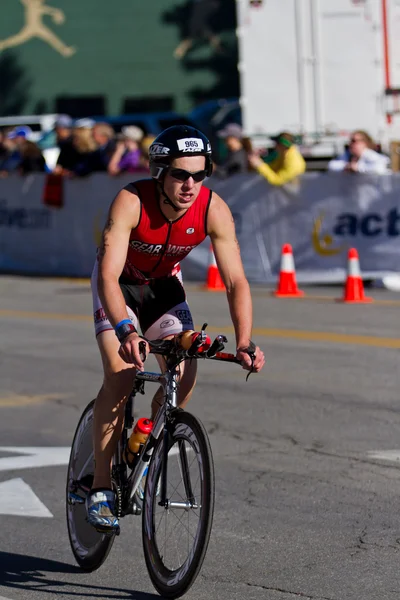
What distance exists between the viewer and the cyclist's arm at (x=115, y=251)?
18.0 ft

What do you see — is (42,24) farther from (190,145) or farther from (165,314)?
(190,145)

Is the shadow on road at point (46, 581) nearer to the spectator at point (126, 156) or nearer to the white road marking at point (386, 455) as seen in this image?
the white road marking at point (386, 455)

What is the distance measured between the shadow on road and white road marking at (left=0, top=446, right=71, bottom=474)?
1811 millimetres

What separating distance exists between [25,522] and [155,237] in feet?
6.17

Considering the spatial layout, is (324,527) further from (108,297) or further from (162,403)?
(108,297)

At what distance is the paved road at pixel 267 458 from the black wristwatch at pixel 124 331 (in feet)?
3.53

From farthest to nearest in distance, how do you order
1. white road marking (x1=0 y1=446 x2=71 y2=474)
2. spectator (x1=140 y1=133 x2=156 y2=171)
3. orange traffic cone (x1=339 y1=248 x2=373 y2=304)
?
spectator (x1=140 y1=133 x2=156 y2=171), orange traffic cone (x1=339 y1=248 x2=373 y2=304), white road marking (x1=0 y1=446 x2=71 y2=474)

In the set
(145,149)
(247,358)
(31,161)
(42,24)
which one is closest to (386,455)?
(247,358)

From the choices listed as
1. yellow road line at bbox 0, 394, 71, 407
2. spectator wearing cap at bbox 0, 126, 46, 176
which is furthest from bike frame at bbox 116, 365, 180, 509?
spectator wearing cap at bbox 0, 126, 46, 176

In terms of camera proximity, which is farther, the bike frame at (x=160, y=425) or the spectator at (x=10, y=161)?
the spectator at (x=10, y=161)

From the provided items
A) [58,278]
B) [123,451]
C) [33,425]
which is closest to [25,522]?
[123,451]

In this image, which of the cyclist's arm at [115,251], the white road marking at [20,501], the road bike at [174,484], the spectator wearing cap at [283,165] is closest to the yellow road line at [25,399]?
the white road marking at [20,501]

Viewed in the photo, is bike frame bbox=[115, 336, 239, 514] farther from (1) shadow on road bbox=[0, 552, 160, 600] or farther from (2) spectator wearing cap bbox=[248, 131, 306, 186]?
(2) spectator wearing cap bbox=[248, 131, 306, 186]

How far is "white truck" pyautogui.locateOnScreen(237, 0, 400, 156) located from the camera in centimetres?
2059
